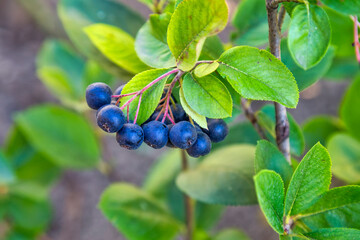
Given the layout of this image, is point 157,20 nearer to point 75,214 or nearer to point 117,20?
point 117,20

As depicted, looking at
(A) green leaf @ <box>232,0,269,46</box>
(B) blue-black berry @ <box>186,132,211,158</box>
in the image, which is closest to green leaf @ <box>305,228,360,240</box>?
(B) blue-black berry @ <box>186,132,211,158</box>

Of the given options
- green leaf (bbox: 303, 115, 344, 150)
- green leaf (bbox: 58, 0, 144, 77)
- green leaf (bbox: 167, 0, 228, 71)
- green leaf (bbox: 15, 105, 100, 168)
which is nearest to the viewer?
Answer: green leaf (bbox: 167, 0, 228, 71)

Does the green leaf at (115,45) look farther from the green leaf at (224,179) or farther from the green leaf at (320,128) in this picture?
the green leaf at (320,128)

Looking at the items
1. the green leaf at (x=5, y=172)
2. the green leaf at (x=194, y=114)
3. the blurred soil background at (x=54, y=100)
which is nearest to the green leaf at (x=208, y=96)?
the green leaf at (x=194, y=114)

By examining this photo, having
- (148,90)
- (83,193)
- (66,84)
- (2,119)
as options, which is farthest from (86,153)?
(148,90)

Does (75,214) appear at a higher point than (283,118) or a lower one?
lower

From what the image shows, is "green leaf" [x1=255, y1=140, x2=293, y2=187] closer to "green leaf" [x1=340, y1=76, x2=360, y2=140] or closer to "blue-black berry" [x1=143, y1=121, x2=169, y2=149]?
"blue-black berry" [x1=143, y1=121, x2=169, y2=149]

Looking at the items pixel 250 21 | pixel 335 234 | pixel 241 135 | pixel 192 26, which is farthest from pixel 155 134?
pixel 241 135
